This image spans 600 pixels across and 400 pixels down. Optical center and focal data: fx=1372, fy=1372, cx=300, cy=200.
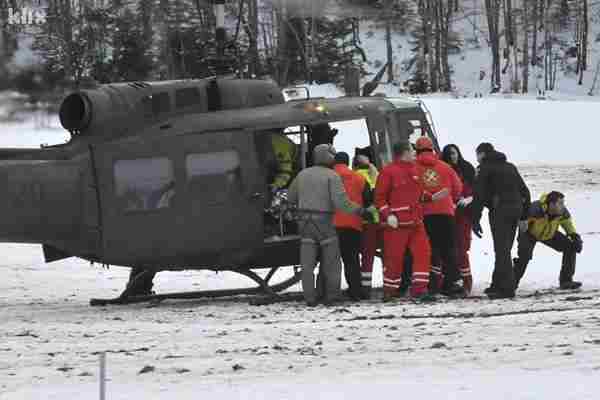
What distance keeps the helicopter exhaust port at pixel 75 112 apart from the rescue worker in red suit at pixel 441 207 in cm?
363

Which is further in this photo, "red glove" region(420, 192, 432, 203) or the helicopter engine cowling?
the helicopter engine cowling

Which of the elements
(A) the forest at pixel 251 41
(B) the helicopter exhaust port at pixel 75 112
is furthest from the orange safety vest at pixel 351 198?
(B) the helicopter exhaust port at pixel 75 112

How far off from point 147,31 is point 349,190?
16322mm

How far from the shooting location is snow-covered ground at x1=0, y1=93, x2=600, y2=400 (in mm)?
9180

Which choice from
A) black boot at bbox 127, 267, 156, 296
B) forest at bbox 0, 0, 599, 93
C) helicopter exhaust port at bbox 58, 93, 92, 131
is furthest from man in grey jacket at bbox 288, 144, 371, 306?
helicopter exhaust port at bbox 58, 93, 92, 131

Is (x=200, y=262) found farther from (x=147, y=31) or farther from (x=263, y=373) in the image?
(x=147, y=31)

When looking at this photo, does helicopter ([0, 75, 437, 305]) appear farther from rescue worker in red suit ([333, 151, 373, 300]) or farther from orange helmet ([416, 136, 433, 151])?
orange helmet ([416, 136, 433, 151])

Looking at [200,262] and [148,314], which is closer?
[148,314]

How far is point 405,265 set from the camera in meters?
15.8

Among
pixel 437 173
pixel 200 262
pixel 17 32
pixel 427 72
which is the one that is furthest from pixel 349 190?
pixel 427 72

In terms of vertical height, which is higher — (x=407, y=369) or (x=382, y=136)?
(x=382, y=136)

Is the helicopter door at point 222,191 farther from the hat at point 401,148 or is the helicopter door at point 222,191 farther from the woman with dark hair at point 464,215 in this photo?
the woman with dark hair at point 464,215

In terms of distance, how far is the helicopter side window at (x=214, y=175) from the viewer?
15.1m

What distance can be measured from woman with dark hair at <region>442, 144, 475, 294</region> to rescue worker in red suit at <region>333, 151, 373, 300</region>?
1.15 m
